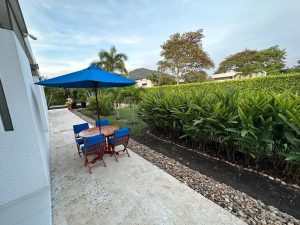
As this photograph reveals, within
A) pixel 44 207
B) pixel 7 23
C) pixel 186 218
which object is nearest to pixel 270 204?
pixel 186 218

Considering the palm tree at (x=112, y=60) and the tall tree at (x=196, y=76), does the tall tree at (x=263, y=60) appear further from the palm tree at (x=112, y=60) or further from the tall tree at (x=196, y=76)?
Result: the palm tree at (x=112, y=60)

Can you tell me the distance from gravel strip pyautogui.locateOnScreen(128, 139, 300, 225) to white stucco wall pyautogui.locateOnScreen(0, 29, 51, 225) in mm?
2514

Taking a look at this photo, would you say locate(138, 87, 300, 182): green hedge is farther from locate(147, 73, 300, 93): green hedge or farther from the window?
locate(147, 73, 300, 93): green hedge

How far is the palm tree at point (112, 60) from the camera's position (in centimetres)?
1936

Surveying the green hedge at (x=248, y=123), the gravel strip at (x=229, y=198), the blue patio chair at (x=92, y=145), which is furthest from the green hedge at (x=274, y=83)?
the gravel strip at (x=229, y=198)

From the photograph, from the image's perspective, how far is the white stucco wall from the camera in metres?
1.92

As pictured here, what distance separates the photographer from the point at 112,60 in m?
19.6

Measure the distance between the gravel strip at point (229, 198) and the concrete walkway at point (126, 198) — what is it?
169 mm

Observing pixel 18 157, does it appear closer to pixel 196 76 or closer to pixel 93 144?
pixel 93 144

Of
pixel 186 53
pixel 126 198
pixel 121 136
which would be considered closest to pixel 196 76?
pixel 186 53

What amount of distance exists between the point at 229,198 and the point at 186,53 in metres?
25.4

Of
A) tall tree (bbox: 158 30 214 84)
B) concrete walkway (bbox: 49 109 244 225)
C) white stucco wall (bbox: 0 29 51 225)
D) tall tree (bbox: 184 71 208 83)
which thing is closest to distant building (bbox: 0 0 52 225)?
white stucco wall (bbox: 0 29 51 225)

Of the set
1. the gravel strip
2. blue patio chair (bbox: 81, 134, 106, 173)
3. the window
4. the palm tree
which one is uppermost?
the palm tree

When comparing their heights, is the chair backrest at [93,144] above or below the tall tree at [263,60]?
below
